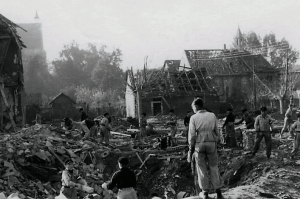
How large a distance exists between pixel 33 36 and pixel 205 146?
268ft

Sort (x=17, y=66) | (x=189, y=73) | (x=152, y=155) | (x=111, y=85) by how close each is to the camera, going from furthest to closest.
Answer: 1. (x=111, y=85)
2. (x=189, y=73)
3. (x=17, y=66)
4. (x=152, y=155)

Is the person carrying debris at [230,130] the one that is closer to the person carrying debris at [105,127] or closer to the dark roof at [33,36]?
the person carrying debris at [105,127]

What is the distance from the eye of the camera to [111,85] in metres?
67.9

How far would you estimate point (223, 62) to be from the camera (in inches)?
1829

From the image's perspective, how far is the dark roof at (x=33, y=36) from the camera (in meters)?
80.2

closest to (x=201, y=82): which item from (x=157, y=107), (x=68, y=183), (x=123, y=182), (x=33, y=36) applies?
(x=157, y=107)

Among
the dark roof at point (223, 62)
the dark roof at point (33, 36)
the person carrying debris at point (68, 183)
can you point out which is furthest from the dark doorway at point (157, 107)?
the dark roof at point (33, 36)

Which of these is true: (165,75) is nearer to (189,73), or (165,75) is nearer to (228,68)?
(189,73)

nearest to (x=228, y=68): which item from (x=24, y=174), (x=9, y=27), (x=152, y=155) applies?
(x=9, y=27)

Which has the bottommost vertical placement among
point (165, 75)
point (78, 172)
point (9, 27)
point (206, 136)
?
point (78, 172)

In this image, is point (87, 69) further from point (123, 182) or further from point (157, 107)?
point (123, 182)

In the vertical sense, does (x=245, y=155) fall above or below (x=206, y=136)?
below

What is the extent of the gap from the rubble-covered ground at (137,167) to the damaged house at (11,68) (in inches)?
376

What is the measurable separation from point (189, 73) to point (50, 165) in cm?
2653
